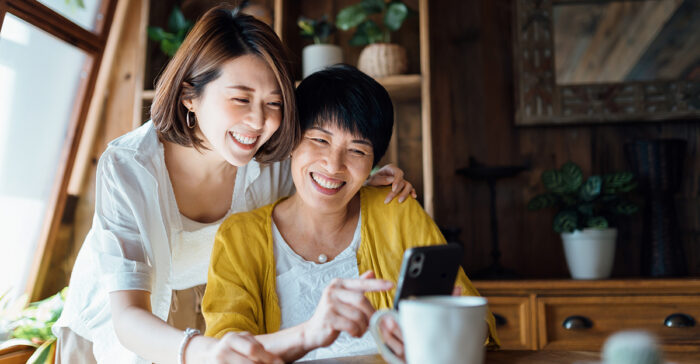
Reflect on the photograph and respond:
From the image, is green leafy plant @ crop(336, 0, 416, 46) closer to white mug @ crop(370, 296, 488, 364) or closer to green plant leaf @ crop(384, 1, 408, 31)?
green plant leaf @ crop(384, 1, 408, 31)

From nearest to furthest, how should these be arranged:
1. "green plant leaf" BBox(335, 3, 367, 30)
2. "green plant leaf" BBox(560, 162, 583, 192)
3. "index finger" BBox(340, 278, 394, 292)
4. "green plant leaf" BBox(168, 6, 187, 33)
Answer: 1. "index finger" BBox(340, 278, 394, 292)
2. "green plant leaf" BBox(560, 162, 583, 192)
3. "green plant leaf" BBox(335, 3, 367, 30)
4. "green plant leaf" BBox(168, 6, 187, 33)

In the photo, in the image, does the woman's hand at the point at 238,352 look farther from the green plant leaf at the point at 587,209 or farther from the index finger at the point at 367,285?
the green plant leaf at the point at 587,209

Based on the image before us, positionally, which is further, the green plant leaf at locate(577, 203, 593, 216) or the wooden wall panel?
the wooden wall panel

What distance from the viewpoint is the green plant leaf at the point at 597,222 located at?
6.89 feet

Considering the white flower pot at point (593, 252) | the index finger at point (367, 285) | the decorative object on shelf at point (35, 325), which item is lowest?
the decorative object on shelf at point (35, 325)

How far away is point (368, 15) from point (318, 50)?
27 centimetres

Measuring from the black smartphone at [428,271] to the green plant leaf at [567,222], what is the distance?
63.3 inches

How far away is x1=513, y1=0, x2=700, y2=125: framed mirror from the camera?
2422 millimetres

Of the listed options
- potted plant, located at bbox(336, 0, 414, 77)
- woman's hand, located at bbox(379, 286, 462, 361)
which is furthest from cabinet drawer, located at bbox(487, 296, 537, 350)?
woman's hand, located at bbox(379, 286, 462, 361)

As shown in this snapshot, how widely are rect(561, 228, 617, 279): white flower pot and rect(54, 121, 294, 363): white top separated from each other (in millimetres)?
1271

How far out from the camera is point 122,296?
1.14 metres

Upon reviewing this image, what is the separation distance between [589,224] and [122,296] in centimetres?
176

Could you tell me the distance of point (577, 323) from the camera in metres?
1.93

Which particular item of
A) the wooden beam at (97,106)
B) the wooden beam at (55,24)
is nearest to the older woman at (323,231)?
the wooden beam at (55,24)
